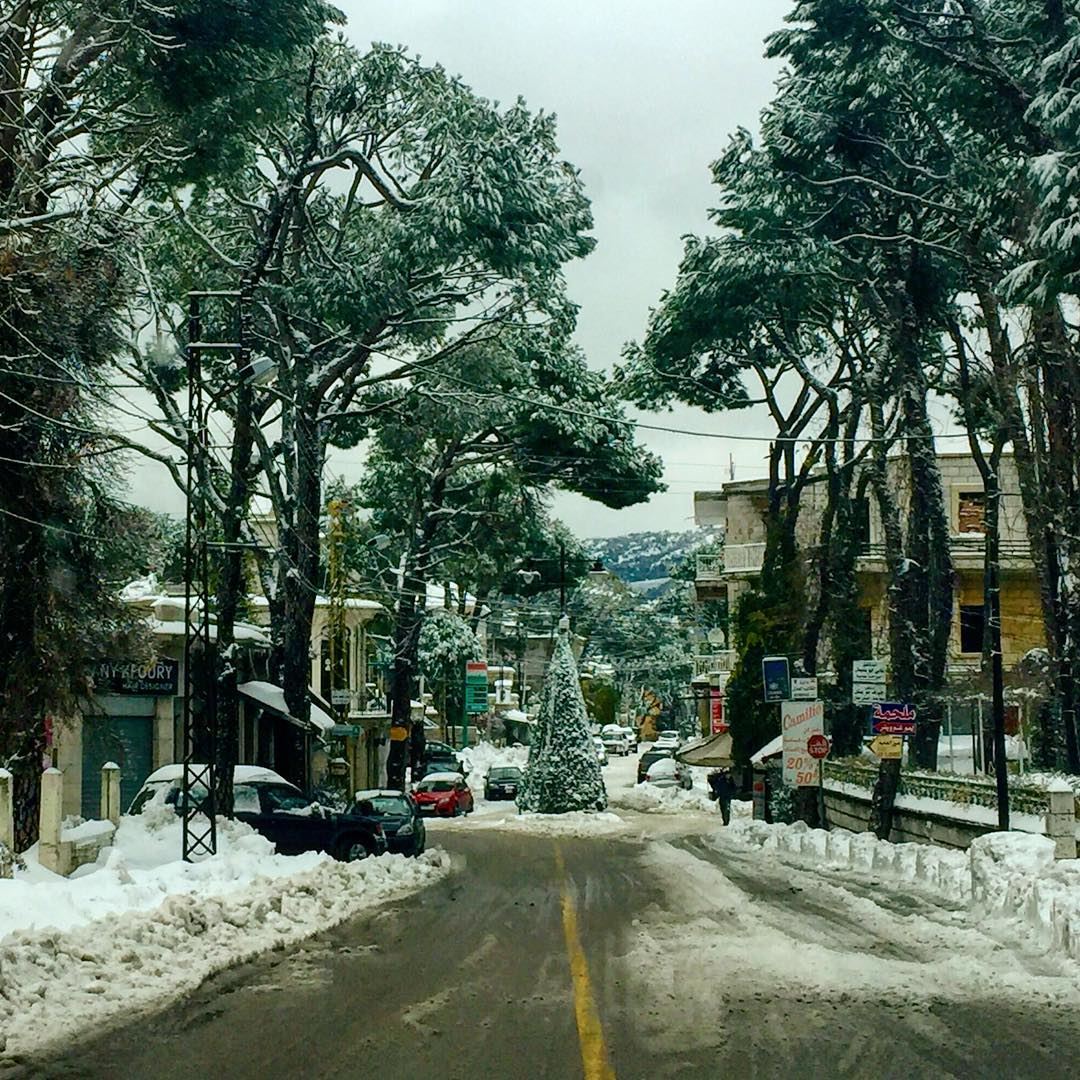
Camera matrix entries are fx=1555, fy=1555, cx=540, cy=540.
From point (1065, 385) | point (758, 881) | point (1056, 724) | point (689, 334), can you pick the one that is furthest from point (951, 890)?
point (689, 334)

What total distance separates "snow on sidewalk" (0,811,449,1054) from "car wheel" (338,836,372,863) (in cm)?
445

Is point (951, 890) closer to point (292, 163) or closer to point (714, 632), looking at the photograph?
point (292, 163)

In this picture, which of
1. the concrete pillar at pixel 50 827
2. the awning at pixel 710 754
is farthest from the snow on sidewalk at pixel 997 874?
the awning at pixel 710 754

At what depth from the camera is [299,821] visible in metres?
29.3

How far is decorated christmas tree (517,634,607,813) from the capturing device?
54.3 metres

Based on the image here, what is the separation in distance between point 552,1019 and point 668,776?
6246 cm

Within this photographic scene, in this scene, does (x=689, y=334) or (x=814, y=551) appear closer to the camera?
(x=689, y=334)

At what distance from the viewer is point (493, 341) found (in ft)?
117

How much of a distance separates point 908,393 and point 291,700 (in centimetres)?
1489

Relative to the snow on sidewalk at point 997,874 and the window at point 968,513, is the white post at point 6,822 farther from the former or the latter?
the window at point 968,513

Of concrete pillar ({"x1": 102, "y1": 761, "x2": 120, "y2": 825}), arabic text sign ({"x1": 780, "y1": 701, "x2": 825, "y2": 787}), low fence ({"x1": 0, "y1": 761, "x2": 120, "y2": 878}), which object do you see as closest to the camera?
low fence ({"x1": 0, "y1": 761, "x2": 120, "y2": 878})

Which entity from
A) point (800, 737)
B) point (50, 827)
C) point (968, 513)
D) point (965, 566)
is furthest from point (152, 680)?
point (968, 513)

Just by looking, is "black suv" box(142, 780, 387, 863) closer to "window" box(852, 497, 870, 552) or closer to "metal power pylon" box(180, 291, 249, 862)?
"metal power pylon" box(180, 291, 249, 862)

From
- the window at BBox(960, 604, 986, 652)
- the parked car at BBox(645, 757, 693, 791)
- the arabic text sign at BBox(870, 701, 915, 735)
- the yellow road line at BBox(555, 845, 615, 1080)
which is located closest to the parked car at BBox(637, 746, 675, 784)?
the parked car at BBox(645, 757, 693, 791)
